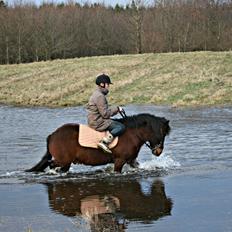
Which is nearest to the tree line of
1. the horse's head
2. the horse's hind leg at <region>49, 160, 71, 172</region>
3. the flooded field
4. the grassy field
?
the grassy field

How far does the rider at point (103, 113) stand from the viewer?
33.4ft

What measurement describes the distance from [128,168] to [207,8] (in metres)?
57.3

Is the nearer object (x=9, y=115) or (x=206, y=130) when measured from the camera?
(x=206, y=130)

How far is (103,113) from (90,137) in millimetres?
504

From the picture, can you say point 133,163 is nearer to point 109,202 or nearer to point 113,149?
point 113,149

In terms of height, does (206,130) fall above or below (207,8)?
below

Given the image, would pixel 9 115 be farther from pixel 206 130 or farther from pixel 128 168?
pixel 128 168

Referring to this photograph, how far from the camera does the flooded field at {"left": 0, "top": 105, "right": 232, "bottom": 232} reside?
6988 millimetres

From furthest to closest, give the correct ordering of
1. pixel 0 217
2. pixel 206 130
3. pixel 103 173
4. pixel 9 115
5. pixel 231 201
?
pixel 9 115
pixel 206 130
pixel 103 173
pixel 231 201
pixel 0 217

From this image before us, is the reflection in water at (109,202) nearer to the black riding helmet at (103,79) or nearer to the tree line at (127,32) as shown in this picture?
the black riding helmet at (103,79)

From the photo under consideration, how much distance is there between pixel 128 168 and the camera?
11.0 m

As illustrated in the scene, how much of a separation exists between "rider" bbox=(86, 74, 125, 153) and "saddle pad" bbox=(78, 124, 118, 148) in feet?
0.29

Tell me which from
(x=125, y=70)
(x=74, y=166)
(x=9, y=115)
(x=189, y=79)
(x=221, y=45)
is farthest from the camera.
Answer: (x=221, y=45)

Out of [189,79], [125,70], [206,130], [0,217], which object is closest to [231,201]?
[0,217]
